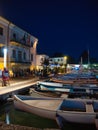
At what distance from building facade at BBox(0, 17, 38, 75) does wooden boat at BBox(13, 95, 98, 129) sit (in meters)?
18.9

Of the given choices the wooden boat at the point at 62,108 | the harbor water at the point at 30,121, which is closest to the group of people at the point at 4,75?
the harbor water at the point at 30,121

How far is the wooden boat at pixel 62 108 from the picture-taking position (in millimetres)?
12539

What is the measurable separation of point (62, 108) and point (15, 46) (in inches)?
1082

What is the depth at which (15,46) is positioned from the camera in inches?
1592

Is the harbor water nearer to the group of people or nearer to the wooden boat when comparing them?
the wooden boat

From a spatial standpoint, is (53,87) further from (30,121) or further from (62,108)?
(62,108)

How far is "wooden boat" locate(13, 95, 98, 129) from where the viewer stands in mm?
12539

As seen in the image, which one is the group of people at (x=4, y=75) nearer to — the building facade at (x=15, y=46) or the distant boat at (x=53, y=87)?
the distant boat at (x=53, y=87)

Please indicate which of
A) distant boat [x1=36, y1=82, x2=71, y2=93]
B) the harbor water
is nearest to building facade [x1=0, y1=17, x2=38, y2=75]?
distant boat [x1=36, y1=82, x2=71, y2=93]

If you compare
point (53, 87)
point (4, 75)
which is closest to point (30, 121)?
point (53, 87)

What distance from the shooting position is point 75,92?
2041cm

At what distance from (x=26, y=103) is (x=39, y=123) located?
1.55m

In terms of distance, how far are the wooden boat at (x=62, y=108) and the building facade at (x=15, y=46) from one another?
18917 millimetres

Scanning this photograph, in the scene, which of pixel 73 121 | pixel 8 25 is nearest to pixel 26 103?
pixel 73 121
